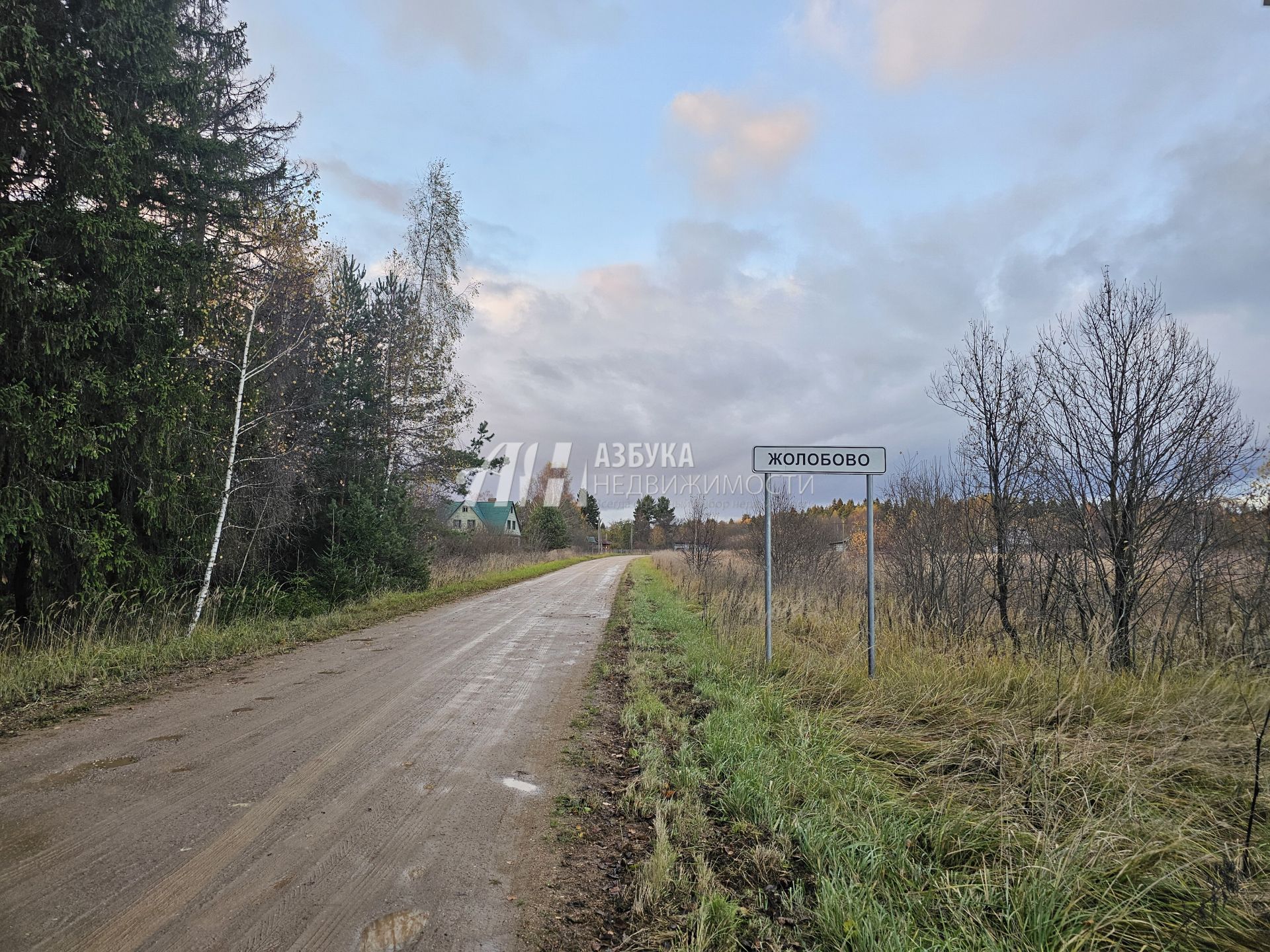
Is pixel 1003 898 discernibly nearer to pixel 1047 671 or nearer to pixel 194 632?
pixel 1047 671

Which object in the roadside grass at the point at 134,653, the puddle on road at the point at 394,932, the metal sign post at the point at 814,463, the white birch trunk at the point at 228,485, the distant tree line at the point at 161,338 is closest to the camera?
the puddle on road at the point at 394,932

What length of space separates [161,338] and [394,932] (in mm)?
10352

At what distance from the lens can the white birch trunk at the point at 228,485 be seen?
10.3 m

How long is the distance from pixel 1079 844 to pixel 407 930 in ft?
10.5

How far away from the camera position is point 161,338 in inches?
364

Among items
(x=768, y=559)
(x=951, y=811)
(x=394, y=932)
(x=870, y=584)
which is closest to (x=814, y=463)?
(x=768, y=559)

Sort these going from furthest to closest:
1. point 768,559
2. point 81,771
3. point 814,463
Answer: point 768,559 → point 814,463 → point 81,771

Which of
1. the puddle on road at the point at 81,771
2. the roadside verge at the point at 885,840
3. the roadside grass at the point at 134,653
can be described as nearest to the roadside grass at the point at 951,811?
the roadside verge at the point at 885,840

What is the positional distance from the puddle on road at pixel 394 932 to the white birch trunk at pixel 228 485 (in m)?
9.73

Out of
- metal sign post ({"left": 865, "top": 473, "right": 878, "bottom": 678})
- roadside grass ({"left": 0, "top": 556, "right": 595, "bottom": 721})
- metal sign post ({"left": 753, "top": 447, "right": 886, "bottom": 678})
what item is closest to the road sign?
metal sign post ({"left": 753, "top": 447, "right": 886, "bottom": 678})

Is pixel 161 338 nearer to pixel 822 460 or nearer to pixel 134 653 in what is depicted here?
pixel 134 653

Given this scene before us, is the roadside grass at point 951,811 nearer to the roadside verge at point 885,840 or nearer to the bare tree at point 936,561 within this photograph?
the roadside verge at point 885,840

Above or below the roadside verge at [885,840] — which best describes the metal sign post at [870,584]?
above

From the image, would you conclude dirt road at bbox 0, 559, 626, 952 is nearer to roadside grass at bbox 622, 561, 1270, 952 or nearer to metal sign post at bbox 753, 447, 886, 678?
roadside grass at bbox 622, 561, 1270, 952
